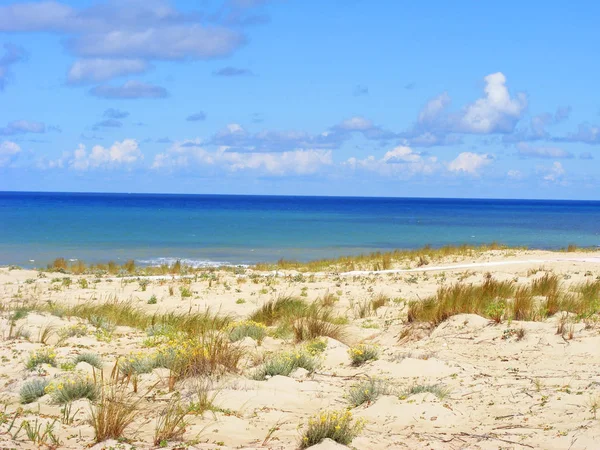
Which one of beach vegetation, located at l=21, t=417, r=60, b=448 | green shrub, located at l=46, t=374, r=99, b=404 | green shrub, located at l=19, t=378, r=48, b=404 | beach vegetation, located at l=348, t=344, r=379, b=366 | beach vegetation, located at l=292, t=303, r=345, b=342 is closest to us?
beach vegetation, located at l=21, t=417, r=60, b=448

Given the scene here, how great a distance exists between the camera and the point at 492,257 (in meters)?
25.8

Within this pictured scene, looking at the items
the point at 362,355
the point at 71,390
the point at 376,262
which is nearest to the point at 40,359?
the point at 71,390

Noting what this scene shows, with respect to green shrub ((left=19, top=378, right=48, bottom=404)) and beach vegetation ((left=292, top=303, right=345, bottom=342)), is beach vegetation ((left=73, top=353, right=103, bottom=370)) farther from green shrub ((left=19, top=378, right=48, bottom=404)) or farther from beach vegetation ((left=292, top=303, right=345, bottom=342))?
beach vegetation ((left=292, top=303, right=345, bottom=342))

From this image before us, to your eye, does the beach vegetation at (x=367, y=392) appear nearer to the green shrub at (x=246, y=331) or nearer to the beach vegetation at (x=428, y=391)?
the beach vegetation at (x=428, y=391)

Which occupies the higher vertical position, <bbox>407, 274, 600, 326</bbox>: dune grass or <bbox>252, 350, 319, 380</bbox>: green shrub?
<bbox>407, 274, 600, 326</bbox>: dune grass

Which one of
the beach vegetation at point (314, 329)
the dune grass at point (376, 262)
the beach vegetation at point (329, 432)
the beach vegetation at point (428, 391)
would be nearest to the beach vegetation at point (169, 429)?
the beach vegetation at point (329, 432)

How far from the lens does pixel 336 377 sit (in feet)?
25.5

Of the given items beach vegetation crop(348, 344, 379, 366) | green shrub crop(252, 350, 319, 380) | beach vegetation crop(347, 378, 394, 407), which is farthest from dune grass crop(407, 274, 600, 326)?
beach vegetation crop(347, 378, 394, 407)

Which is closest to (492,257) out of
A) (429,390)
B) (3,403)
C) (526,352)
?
(526,352)

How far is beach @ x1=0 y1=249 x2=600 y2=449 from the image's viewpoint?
555 centimetres

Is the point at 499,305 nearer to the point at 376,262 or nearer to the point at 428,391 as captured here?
the point at 428,391

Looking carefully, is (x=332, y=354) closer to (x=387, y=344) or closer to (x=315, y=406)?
(x=387, y=344)

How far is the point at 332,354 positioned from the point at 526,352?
8.18ft

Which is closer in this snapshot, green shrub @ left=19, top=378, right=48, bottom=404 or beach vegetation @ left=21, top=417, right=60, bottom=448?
beach vegetation @ left=21, top=417, right=60, bottom=448
